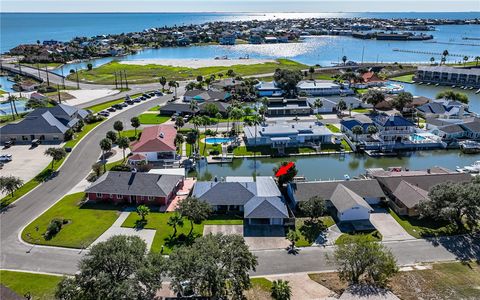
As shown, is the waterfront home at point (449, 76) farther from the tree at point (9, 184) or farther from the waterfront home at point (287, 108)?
the tree at point (9, 184)

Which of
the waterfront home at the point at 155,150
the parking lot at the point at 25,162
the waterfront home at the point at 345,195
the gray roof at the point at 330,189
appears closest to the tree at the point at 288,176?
the waterfront home at the point at 345,195

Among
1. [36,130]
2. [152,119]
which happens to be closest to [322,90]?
[152,119]

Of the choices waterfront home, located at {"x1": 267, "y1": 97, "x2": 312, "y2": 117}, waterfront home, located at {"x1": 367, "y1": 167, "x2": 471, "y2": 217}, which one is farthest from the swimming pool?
waterfront home, located at {"x1": 367, "y1": 167, "x2": 471, "y2": 217}

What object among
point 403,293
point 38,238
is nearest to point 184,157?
point 38,238

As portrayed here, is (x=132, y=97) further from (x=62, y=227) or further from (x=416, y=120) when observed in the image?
(x=416, y=120)

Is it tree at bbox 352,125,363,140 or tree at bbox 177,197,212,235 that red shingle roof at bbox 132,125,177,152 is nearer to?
tree at bbox 177,197,212,235

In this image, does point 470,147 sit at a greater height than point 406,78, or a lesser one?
lesser

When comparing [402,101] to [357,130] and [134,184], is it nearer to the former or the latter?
[357,130]
